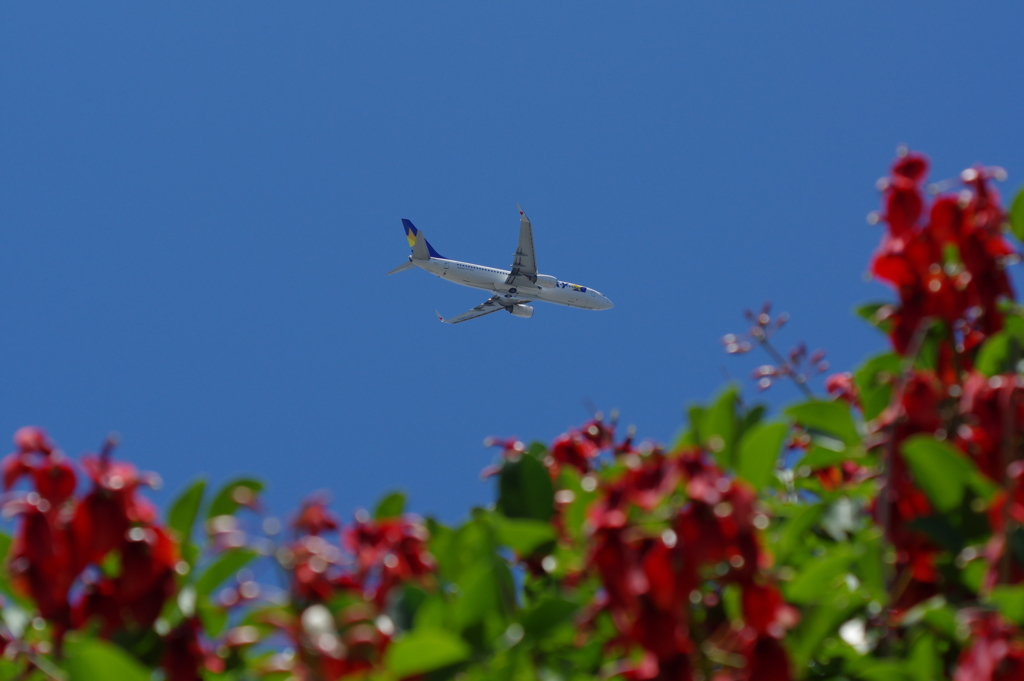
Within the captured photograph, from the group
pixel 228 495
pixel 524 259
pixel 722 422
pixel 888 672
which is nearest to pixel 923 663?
pixel 888 672

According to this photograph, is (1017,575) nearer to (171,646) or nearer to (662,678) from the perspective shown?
(662,678)

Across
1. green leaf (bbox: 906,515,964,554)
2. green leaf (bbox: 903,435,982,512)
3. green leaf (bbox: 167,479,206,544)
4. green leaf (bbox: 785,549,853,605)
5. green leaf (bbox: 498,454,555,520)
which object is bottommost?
green leaf (bbox: 785,549,853,605)

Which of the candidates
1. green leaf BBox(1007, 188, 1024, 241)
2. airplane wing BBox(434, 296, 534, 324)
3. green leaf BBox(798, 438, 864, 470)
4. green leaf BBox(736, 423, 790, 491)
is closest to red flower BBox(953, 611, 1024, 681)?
green leaf BBox(736, 423, 790, 491)

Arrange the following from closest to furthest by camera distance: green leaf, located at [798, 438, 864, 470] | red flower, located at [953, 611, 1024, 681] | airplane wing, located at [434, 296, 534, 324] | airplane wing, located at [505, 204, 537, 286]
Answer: red flower, located at [953, 611, 1024, 681] → green leaf, located at [798, 438, 864, 470] → airplane wing, located at [505, 204, 537, 286] → airplane wing, located at [434, 296, 534, 324]

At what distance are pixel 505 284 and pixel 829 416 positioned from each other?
40.0 m

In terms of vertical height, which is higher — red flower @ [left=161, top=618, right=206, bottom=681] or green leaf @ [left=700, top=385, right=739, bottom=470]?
green leaf @ [left=700, top=385, right=739, bottom=470]

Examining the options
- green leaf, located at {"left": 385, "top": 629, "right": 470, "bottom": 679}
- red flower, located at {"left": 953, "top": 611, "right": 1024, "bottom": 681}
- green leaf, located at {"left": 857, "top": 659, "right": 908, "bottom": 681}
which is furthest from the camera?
green leaf, located at {"left": 857, "top": 659, "right": 908, "bottom": 681}

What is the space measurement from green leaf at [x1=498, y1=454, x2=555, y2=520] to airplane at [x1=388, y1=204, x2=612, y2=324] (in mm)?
36077

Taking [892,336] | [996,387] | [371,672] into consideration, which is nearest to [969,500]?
[996,387]

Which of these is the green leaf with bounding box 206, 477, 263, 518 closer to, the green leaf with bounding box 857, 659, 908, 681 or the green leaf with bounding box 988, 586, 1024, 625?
the green leaf with bounding box 857, 659, 908, 681

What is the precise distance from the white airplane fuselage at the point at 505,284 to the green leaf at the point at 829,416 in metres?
39.3

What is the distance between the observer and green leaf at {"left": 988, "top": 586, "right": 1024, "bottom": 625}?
6.25 ft

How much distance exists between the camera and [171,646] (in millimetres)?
2359

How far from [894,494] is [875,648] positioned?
43 cm
